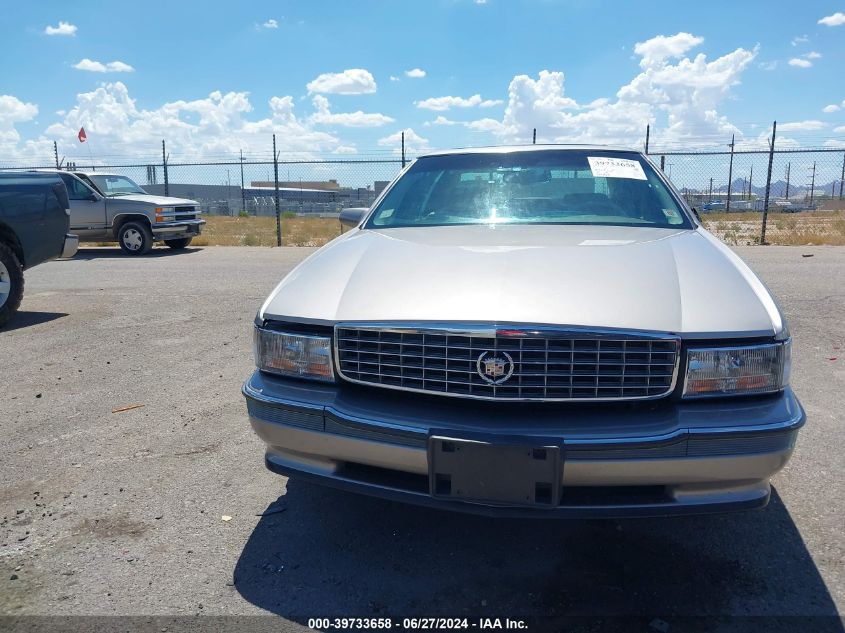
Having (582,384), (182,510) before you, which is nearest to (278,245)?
(182,510)

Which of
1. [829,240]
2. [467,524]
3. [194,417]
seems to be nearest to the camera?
[467,524]

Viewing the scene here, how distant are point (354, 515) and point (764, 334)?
1818 millimetres

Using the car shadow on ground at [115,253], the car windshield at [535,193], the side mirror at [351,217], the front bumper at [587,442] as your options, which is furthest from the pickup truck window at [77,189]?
the front bumper at [587,442]

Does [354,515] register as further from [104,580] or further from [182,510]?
[104,580]

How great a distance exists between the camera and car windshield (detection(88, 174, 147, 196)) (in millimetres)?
13682

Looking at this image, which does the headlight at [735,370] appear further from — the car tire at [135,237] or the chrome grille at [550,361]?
the car tire at [135,237]

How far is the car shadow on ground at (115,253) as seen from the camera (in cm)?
1330

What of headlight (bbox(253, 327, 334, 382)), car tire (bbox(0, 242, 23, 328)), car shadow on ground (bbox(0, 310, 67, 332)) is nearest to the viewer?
headlight (bbox(253, 327, 334, 382))

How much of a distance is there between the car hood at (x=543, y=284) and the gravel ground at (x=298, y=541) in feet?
3.12

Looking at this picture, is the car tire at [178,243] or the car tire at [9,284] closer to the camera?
the car tire at [9,284]

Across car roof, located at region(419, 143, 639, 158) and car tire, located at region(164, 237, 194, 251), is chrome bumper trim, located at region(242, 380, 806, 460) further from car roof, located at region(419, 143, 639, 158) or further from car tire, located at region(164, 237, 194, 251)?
car tire, located at region(164, 237, 194, 251)

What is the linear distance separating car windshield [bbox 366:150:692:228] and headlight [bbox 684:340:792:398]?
1229 millimetres

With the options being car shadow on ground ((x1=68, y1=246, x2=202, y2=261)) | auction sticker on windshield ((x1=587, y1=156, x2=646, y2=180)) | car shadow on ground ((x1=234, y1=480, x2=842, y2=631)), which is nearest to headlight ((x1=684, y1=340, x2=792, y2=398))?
car shadow on ground ((x1=234, y1=480, x2=842, y2=631))

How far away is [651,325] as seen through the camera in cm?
220
